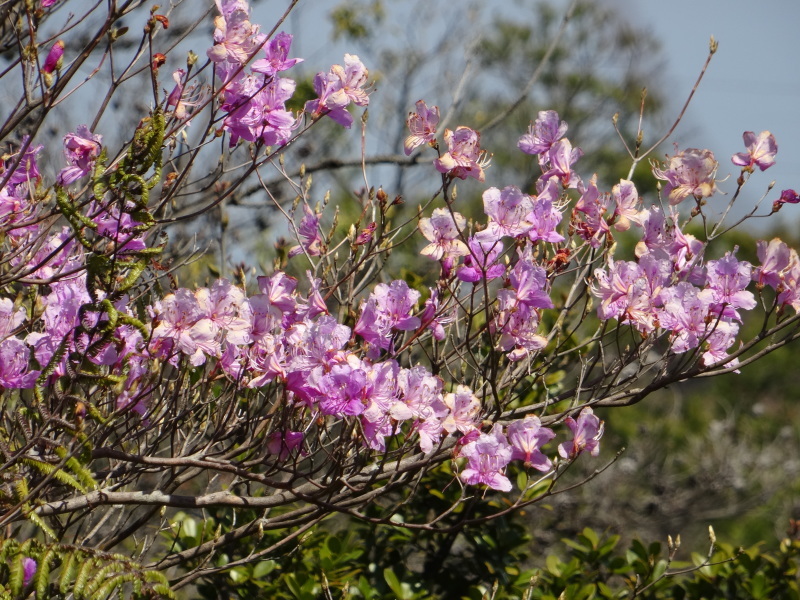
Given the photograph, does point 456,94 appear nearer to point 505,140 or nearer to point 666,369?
point 666,369

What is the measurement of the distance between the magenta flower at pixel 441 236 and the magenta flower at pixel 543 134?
339 mm

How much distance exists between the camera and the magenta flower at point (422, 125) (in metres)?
2.33

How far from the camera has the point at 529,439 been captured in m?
2.24

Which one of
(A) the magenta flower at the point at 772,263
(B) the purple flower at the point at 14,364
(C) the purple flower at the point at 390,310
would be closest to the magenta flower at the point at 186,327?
(B) the purple flower at the point at 14,364

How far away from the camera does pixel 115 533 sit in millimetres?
2557

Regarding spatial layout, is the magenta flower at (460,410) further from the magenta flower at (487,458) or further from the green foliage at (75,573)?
the green foliage at (75,573)

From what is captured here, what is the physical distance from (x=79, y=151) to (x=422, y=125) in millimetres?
860

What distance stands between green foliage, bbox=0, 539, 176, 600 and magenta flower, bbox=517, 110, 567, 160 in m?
1.49

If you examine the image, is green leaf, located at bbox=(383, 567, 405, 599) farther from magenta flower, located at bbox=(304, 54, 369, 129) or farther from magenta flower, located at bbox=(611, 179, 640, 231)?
magenta flower, located at bbox=(304, 54, 369, 129)

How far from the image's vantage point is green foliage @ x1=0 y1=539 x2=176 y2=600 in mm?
1738

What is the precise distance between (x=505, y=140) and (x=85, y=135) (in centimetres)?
2002

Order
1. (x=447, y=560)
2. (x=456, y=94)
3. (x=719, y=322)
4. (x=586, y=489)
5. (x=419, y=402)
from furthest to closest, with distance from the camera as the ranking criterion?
(x=586, y=489) → (x=456, y=94) → (x=447, y=560) → (x=719, y=322) → (x=419, y=402)

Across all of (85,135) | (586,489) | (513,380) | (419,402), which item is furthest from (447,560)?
(586,489)

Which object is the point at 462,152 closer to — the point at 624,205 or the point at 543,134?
the point at 543,134
